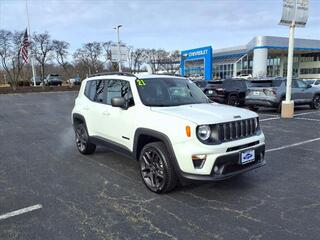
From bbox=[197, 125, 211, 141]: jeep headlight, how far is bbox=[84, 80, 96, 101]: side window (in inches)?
119

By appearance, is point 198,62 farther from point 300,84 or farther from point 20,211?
point 20,211

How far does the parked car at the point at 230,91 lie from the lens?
1564 centimetres

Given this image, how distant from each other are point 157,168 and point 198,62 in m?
34.8

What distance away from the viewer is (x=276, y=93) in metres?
13.0

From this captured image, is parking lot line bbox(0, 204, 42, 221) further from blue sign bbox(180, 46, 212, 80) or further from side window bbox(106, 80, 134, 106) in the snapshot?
blue sign bbox(180, 46, 212, 80)

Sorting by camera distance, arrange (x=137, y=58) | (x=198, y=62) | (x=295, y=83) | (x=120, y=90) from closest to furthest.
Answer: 1. (x=120, y=90)
2. (x=295, y=83)
3. (x=198, y=62)
4. (x=137, y=58)

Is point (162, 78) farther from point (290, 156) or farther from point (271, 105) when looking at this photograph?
point (271, 105)

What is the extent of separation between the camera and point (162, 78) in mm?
5402

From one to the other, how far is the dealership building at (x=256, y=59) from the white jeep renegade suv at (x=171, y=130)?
29436 mm

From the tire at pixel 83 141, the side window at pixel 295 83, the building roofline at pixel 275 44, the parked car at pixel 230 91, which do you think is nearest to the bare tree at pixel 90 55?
the building roofline at pixel 275 44

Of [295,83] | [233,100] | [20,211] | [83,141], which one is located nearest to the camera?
[20,211]

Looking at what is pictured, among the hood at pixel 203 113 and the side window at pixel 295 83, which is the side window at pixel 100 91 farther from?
the side window at pixel 295 83

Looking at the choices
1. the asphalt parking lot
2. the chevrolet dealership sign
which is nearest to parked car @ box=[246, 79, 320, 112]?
the chevrolet dealership sign

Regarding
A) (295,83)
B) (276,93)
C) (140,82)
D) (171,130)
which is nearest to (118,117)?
(140,82)
